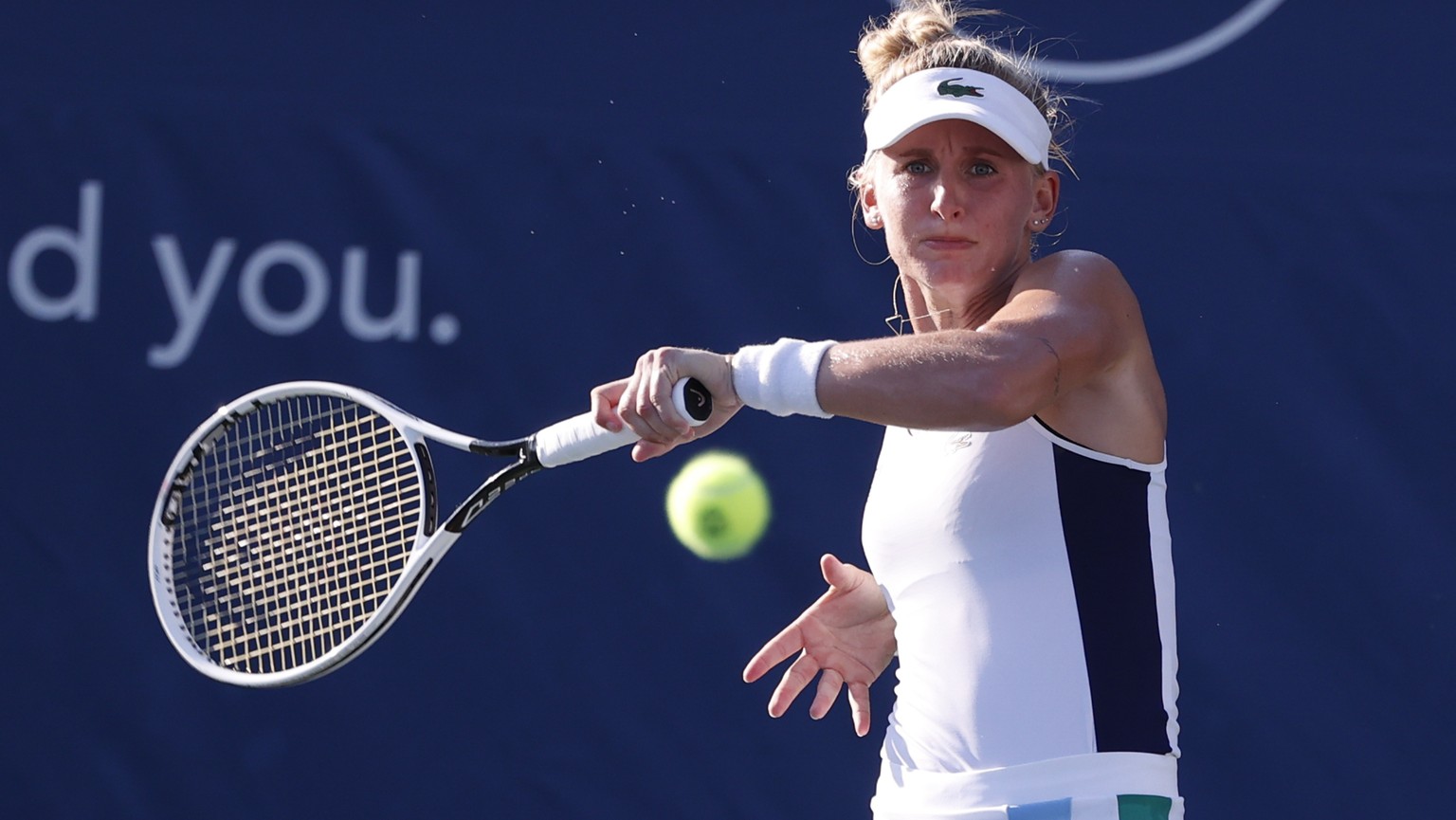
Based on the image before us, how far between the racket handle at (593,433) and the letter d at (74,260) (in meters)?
1.41

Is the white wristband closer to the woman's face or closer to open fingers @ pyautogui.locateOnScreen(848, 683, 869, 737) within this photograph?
the woman's face

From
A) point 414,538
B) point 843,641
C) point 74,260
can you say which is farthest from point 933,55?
point 74,260

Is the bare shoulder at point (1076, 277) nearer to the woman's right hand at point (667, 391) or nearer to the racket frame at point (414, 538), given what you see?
the woman's right hand at point (667, 391)

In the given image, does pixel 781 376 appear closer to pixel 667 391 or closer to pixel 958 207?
pixel 667 391

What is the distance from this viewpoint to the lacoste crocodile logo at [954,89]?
79.7 inches

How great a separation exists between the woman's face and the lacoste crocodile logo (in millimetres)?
35

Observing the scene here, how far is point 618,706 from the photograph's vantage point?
3.32m

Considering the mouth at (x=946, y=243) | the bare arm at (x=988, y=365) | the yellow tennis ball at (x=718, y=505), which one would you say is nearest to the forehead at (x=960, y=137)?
the mouth at (x=946, y=243)

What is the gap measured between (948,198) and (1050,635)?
53 cm

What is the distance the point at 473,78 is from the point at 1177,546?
1732mm

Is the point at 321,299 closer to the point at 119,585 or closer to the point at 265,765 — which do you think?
the point at 119,585

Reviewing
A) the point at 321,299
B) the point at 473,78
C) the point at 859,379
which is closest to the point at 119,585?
the point at 321,299

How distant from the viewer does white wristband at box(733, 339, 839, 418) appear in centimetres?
178

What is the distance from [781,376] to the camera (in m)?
1.80
